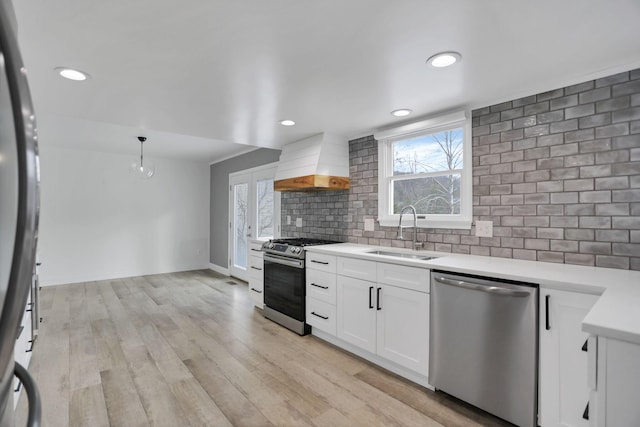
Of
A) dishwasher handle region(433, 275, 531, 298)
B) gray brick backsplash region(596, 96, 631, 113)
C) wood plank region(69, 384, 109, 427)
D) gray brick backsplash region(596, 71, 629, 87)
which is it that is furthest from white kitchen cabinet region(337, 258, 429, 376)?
wood plank region(69, 384, 109, 427)

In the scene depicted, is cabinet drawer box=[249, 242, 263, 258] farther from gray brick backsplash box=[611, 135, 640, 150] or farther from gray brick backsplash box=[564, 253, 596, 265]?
gray brick backsplash box=[611, 135, 640, 150]

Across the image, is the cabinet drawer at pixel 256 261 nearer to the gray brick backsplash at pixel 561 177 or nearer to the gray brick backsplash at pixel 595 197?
the gray brick backsplash at pixel 561 177

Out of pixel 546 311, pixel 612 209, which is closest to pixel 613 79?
pixel 612 209

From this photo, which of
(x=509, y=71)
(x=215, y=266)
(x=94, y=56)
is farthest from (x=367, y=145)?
(x=215, y=266)

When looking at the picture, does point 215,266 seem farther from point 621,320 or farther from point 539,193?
point 621,320

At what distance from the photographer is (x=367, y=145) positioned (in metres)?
3.44

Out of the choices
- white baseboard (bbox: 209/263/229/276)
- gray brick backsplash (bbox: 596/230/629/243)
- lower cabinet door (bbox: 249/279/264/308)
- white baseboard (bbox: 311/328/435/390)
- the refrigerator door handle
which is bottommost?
white baseboard (bbox: 311/328/435/390)

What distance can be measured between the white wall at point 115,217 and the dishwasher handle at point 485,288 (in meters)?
5.85

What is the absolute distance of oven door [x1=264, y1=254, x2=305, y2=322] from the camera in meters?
3.27

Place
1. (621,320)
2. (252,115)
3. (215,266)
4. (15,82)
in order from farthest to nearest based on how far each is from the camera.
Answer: (215,266) → (252,115) → (621,320) → (15,82)

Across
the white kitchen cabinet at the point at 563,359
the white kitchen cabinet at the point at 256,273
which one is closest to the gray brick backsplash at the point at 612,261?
the white kitchen cabinet at the point at 563,359

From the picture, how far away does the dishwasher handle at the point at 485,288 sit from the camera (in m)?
1.75

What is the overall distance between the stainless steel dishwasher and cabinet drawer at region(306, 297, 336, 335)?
101 cm

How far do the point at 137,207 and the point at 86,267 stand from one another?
1.35 meters
